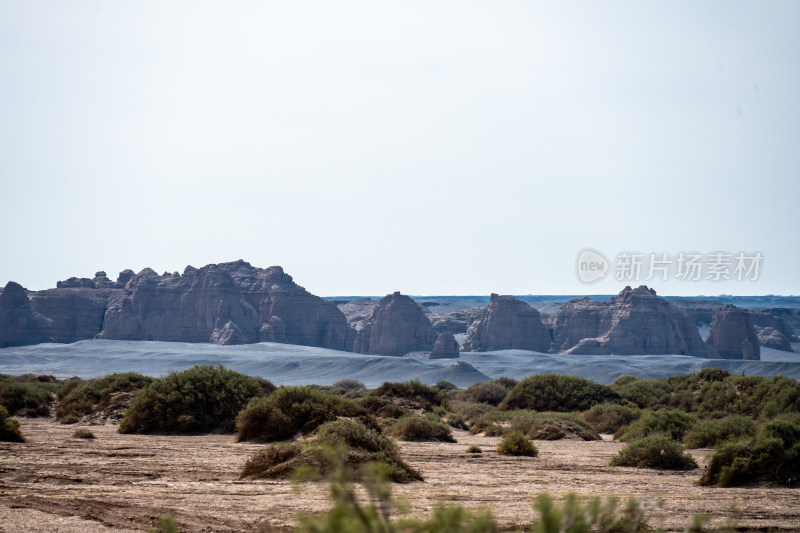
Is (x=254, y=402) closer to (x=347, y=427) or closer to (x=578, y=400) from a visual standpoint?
(x=347, y=427)

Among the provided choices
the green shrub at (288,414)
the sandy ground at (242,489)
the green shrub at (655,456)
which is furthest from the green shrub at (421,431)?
the green shrub at (655,456)

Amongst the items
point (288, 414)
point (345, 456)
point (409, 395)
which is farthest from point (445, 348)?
point (345, 456)

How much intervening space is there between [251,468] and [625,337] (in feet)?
415

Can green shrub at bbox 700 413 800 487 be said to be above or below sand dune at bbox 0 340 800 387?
above

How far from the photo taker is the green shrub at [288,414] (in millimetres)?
18375

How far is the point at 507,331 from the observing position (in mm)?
140500

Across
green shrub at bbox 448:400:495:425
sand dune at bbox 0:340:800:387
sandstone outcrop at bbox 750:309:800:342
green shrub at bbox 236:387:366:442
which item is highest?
sandstone outcrop at bbox 750:309:800:342

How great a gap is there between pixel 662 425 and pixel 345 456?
39.3 ft

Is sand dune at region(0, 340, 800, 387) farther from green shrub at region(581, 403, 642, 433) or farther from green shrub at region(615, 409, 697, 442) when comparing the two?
green shrub at region(615, 409, 697, 442)

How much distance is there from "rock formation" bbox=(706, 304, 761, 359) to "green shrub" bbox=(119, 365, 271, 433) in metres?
120

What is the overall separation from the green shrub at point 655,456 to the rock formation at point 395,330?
391 ft

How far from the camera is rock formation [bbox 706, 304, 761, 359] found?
12706 cm

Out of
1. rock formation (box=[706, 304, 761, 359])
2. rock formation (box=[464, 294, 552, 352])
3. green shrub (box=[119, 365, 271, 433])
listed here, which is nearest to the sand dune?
rock formation (box=[464, 294, 552, 352])

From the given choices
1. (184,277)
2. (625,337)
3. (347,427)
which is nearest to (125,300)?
(184,277)
